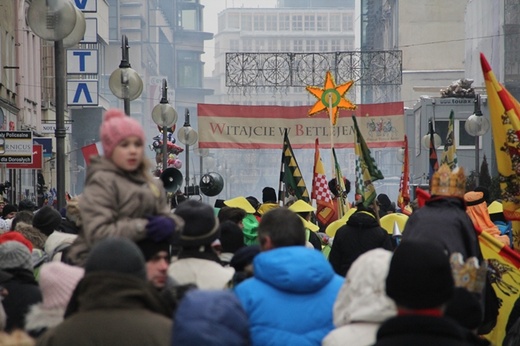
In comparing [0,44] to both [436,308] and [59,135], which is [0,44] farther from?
[436,308]

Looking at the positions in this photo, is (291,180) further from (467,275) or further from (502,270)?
(467,275)

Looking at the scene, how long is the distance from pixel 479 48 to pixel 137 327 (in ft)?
226

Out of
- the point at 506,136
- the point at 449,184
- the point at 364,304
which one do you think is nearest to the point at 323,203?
the point at 506,136

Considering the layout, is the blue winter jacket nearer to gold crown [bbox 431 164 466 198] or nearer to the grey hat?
the grey hat

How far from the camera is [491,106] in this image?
10406 mm

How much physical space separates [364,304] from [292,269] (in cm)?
40

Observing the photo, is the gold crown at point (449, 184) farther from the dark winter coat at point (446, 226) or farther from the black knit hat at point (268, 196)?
the black knit hat at point (268, 196)

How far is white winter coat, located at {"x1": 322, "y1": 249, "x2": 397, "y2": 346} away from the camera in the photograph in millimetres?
6043

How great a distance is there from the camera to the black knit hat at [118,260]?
5547mm

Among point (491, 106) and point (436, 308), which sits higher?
point (491, 106)

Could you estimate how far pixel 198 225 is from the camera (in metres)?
7.57

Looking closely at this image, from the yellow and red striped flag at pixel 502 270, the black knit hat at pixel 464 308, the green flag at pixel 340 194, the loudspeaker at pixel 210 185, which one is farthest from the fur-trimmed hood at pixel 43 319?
the loudspeaker at pixel 210 185

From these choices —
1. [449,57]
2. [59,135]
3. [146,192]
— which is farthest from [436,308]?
[449,57]

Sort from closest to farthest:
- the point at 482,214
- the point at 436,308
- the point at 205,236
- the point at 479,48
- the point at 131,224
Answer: the point at 436,308, the point at 131,224, the point at 205,236, the point at 482,214, the point at 479,48
